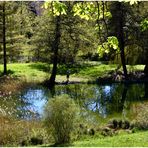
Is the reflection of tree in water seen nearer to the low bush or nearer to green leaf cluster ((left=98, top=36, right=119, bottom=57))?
the low bush

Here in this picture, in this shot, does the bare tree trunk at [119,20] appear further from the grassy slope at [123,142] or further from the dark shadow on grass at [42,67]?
the grassy slope at [123,142]

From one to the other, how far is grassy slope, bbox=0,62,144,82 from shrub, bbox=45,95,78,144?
83.3 ft

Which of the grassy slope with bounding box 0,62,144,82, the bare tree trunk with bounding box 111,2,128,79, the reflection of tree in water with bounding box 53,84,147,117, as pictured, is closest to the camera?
the reflection of tree in water with bounding box 53,84,147,117

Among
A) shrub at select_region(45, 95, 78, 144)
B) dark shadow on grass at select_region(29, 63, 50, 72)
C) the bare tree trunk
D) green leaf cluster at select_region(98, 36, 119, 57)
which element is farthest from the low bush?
dark shadow on grass at select_region(29, 63, 50, 72)

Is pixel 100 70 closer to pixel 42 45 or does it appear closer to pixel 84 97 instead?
pixel 42 45

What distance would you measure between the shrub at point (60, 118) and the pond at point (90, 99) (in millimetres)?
7417

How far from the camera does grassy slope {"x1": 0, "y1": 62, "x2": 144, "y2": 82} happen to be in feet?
141

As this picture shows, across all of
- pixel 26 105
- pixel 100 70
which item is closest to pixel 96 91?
pixel 26 105

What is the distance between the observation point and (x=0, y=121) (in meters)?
19.6

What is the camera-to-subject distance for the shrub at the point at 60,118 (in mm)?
15469

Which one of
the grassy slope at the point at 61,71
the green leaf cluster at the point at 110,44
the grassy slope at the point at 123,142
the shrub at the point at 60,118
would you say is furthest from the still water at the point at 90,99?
the green leaf cluster at the point at 110,44

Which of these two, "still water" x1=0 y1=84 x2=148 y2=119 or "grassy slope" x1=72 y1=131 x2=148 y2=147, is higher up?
"grassy slope" x1=72 y1=131 x2=148 y2=147

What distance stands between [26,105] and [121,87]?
11.9 meters

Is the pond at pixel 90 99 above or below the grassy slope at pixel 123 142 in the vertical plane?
below
